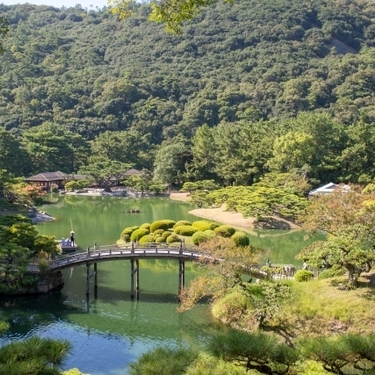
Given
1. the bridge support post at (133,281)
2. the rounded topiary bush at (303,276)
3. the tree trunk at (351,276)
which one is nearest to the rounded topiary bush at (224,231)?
the bridge support post at (133,281)

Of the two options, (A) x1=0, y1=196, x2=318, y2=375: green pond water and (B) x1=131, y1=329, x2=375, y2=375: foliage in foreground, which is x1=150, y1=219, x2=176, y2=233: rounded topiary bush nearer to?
(A) x1=0, y1=196, x2=318, y2=375: green pond water

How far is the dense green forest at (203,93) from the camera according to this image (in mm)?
53812

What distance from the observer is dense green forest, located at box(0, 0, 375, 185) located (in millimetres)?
53812

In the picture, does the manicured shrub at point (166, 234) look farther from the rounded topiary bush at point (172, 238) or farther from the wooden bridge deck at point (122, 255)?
the wooden bridge deck at point (122, 255)

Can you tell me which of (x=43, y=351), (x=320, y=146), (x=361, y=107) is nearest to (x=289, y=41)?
(x=361, y=107)

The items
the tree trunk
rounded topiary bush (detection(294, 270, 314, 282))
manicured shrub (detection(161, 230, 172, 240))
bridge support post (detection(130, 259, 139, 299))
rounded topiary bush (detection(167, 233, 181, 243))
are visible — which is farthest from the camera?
manicured shrub (detection(161, 230, 172, 240))

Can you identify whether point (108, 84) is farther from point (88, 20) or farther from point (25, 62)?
point (88, 20)

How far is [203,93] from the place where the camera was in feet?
304

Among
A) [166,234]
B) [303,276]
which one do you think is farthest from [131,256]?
[166,234]

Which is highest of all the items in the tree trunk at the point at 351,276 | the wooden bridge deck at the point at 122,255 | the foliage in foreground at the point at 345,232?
the foliage in foreground at the point at 345,232

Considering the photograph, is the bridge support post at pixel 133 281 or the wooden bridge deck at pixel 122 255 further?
the bridge support post at pixel 133 281

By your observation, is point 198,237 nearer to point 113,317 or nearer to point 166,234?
point 166,234

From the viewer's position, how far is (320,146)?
5109 cm

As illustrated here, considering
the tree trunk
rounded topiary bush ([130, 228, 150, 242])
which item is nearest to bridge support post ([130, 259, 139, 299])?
rounded topiary bush ([130, 228, 150, 242])
